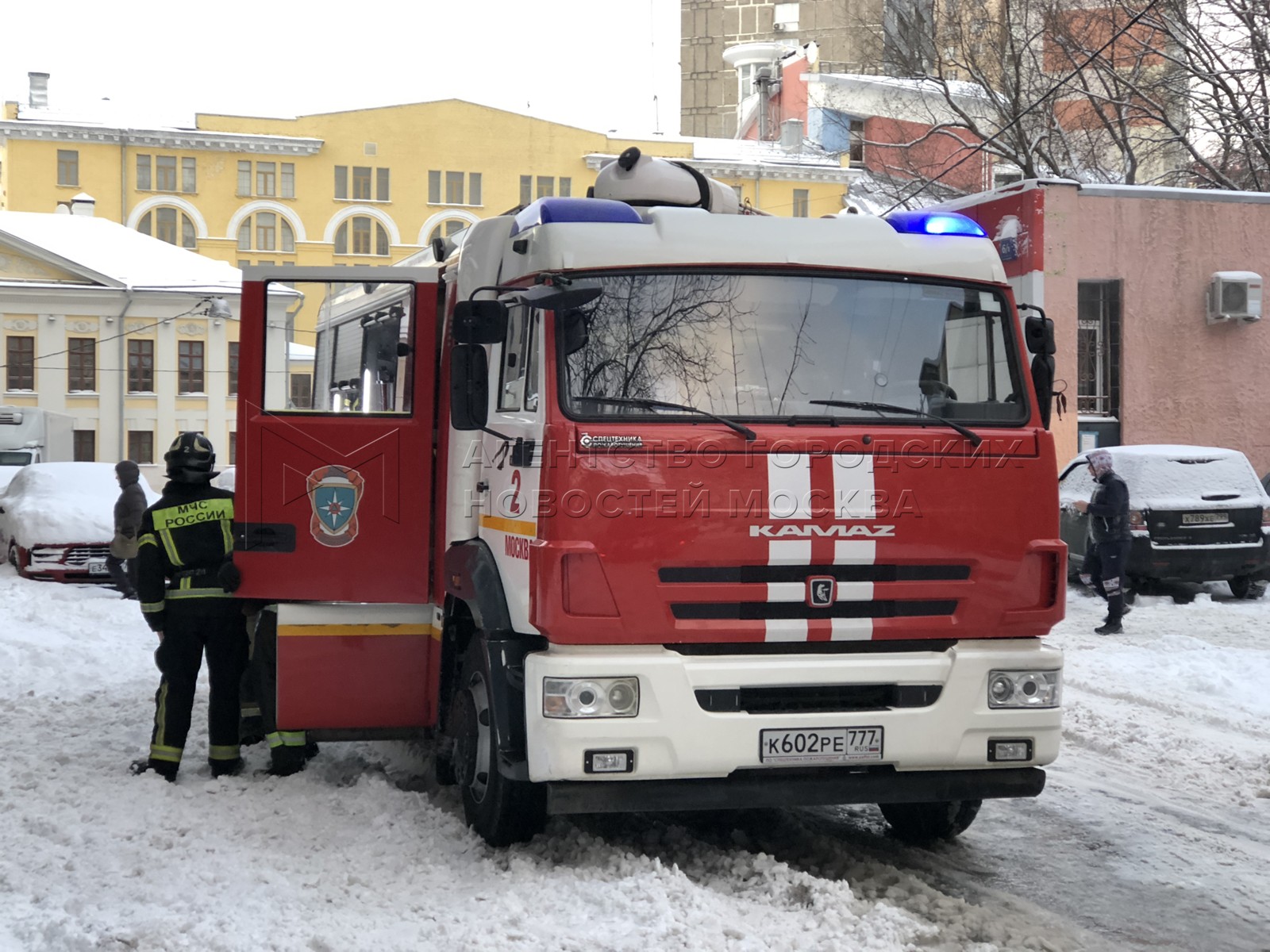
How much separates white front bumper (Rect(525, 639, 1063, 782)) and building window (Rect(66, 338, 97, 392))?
49.4 meters

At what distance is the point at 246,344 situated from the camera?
6938mm

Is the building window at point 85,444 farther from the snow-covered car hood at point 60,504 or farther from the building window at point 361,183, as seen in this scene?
the snow-covered car hood at point 60,504

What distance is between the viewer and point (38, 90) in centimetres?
6494

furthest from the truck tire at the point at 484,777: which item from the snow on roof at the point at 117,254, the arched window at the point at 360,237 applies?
the arched window at the point at 360,237

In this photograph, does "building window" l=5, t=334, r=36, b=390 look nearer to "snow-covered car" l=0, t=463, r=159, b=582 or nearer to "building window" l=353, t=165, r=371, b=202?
"building window" l=353, t=165, r=371, b=202

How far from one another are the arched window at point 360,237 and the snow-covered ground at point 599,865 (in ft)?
185

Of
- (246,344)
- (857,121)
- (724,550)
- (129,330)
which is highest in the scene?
(857,121)

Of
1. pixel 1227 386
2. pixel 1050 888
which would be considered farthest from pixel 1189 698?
pixel 1227 386

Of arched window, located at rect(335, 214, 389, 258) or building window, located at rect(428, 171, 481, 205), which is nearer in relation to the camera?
arched window, located at rect(335, 214, 389, 258)

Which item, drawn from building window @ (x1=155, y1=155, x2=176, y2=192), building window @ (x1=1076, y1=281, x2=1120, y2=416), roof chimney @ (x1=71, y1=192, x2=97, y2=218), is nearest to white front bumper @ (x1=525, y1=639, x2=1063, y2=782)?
building window @ (x1=1076, y1=281, x2=1120, y2=416)

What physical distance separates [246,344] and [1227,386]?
61.3 ft

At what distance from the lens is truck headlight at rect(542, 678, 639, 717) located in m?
5.35

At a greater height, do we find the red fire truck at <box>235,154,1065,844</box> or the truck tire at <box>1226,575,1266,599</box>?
the red fire truck at <box>235,154,1065,844</box>

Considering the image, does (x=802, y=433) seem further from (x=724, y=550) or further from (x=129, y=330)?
(x=129, y=330)
